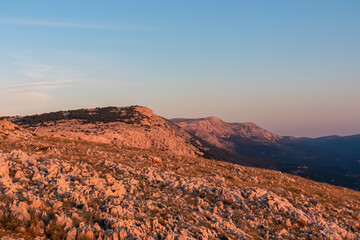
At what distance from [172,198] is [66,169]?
641cm

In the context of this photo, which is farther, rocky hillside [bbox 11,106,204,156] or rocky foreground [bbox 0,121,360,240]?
rocky hillside [bbox 11,106,204,156]

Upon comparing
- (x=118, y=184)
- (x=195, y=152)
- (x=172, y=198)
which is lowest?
(x=195, y=152)

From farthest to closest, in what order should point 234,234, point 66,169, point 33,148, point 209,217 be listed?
1. point 33,148
2. point 66,169
3. point 209,217
4. point 234,234

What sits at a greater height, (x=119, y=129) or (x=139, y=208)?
(x=119, y=129)

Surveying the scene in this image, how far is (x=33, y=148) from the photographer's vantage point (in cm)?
2053

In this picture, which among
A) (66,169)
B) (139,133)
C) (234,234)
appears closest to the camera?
(234,234)

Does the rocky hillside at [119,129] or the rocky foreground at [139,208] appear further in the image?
the rocky hillside at [119,129]

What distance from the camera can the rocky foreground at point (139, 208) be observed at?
867 cm

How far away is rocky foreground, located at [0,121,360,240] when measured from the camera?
867 centimetres

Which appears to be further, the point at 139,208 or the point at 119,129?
the point at 119,129

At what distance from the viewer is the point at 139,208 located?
11.1 m

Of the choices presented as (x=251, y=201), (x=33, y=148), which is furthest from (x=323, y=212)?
(x=33, y=148)

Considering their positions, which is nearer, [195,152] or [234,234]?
[234,234]

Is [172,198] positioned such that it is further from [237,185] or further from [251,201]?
[237,185]
